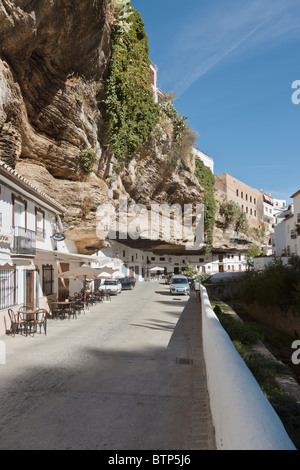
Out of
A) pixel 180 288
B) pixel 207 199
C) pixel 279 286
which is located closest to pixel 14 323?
pixel 180 288

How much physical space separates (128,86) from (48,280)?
1464 centimetres

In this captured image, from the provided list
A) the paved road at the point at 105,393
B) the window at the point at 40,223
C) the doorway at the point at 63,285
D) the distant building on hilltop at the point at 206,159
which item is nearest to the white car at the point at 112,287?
the doorway at the point at 63,285

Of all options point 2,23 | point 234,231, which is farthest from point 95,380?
point 234,231

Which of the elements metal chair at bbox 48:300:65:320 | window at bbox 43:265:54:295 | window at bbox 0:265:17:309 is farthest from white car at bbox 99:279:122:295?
window at bbox 0:265:17:309

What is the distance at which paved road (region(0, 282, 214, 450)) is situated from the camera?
4633 mm

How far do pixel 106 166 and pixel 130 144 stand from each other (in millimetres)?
3278

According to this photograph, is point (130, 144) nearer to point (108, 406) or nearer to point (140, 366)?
point (140, 366)

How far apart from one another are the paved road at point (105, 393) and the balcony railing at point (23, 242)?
3580 mm

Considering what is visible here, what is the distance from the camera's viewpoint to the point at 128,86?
2289cm

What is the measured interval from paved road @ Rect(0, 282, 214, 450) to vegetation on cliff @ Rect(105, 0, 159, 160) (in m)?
15.9

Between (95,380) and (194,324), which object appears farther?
(194,324)

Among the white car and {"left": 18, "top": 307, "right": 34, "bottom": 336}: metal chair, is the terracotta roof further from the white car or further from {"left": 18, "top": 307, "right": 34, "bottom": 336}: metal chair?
the white car

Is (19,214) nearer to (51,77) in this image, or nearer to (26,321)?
(26,321)

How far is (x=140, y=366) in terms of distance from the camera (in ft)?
26.8
